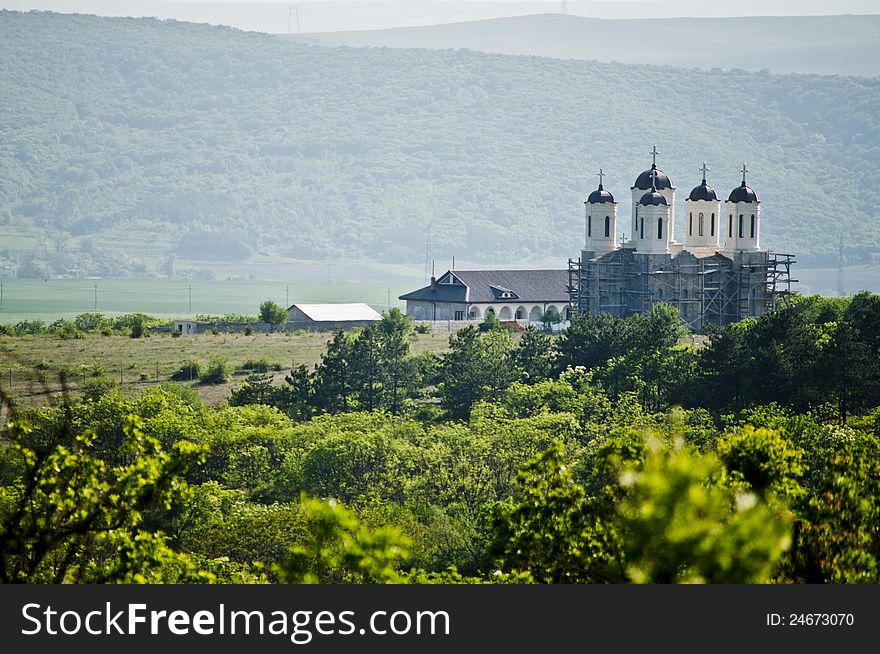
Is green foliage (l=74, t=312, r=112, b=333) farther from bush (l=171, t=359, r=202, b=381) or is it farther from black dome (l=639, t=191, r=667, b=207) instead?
black dome (l=639, t=191, r=667, b=207)

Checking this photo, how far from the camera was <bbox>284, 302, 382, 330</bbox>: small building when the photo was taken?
99925 mm

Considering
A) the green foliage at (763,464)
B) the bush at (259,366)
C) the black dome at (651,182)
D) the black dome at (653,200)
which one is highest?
the black dome at (651,182)

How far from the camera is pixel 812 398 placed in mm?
45094

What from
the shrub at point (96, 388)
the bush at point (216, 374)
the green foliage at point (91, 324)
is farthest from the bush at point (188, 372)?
the green foliage at point (91, 324)

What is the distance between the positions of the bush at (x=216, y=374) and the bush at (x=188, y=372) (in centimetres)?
45

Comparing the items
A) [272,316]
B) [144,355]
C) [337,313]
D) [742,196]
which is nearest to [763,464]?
[144,355]

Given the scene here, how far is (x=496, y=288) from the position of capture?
104625 mm

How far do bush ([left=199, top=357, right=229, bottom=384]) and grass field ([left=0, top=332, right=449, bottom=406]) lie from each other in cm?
50

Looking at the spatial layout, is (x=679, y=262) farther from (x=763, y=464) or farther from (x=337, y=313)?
Result: (x=763, y=464)

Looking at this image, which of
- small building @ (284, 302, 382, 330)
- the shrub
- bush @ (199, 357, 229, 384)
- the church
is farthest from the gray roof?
the shrub

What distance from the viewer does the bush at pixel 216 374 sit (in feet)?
211

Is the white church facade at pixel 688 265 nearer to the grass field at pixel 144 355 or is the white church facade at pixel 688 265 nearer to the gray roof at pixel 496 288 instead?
the grass field at pixel 144 355

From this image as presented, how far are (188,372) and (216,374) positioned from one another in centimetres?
195

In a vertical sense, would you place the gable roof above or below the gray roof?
below
